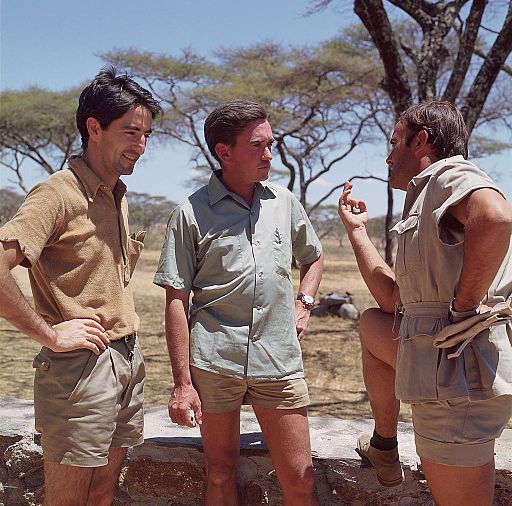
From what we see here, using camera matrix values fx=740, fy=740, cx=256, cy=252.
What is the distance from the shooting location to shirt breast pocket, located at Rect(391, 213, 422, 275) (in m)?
1.88

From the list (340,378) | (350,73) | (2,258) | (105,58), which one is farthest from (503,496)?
(105,58)

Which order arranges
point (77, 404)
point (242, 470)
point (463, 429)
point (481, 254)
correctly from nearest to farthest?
point (481, 254), point (463, 429), point (77, 404), point (242, 470)

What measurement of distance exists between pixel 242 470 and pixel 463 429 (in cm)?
101

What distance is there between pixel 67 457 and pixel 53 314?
15.6 inches

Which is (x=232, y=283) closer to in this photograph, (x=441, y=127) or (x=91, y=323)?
(x=91, y=323)

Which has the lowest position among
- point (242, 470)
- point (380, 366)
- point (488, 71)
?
point (242, 470)

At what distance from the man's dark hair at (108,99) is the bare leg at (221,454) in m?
0.92

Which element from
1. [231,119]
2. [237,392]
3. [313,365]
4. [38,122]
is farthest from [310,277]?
[38,122]

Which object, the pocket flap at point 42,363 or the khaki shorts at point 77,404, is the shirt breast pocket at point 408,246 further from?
the pocket flap at point 42,363

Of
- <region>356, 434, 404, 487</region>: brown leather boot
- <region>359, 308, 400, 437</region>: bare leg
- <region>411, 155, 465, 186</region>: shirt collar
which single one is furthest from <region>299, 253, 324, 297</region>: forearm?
<region>411, 155, 465, 186</region>: shirt collar

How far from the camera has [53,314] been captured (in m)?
2.09

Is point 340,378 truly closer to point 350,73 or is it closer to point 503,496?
point 503,496

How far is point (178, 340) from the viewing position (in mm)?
2197

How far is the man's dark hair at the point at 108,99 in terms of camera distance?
7.01ft
